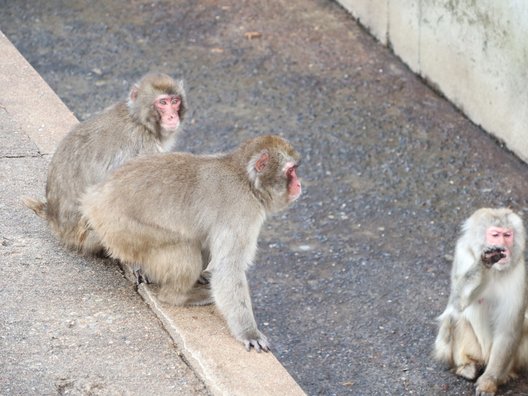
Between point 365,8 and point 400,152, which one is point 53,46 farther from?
point 400,152

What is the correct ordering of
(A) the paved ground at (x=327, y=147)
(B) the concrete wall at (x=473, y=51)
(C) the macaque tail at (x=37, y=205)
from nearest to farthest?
1. (C) the macaque tail at (x=37, y=205)
2. (A) the paved ground at (x=327, y=147)
3. (B) the concrete wall at (x=473, y=51)

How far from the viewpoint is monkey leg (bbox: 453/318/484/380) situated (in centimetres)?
545

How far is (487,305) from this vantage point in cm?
529

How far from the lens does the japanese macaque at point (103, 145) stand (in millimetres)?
5022

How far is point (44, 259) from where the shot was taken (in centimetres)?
497

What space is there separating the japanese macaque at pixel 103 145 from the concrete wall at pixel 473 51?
110 inches

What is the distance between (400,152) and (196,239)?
131 inches

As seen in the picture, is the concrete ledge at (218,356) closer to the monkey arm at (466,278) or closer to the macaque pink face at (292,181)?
the macaque pink face at (292,181)

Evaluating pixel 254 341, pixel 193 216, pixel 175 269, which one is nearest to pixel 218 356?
pixel 254 341

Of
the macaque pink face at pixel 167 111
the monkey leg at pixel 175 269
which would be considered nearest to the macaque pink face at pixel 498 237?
the monkey leg at pixel 175 269

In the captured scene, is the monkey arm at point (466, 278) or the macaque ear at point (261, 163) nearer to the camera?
the macaque ear at point (261, 163)

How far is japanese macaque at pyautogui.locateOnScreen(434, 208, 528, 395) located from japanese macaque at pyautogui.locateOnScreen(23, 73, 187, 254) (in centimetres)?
155

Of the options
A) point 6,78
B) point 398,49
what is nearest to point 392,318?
point 6,78

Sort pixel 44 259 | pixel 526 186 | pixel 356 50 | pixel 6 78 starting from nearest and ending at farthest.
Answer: pixel 44 259, pixel 6 78, pixel 526 186, pixel 356 50
